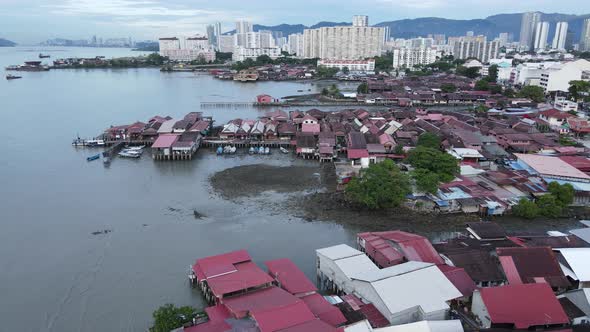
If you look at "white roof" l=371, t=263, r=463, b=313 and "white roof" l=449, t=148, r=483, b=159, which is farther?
"white roof" l=449, t=148, r=483, b=159

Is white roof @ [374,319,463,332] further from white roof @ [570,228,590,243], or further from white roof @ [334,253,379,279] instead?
white roof @ [570,228,590,243]

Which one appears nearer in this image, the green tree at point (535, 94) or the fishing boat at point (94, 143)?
the fishing boat at point (94, 143)

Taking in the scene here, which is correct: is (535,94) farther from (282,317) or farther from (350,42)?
(350,42)

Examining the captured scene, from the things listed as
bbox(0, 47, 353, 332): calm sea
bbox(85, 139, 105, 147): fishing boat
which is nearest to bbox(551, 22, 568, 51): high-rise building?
bbox(0, 47, 353, 332): calm sea

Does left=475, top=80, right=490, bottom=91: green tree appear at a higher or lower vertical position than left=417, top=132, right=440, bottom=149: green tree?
higher

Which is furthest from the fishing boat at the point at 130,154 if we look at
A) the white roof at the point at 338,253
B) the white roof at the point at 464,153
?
the white roof at the point at 464,153

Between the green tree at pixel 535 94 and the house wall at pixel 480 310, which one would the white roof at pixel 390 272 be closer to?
the house wall at pixel 480 310

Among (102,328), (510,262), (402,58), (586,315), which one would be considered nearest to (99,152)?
(102,328)
